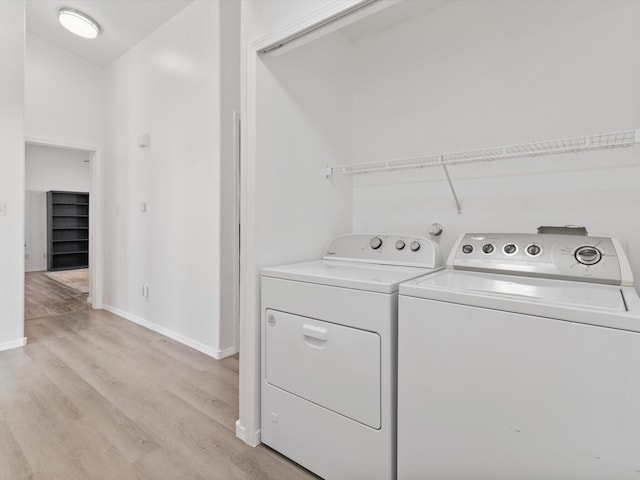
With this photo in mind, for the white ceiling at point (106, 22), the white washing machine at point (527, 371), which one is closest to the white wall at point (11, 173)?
the white ceiling at point (106, 22)

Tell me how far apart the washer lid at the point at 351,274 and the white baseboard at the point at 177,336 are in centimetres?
141

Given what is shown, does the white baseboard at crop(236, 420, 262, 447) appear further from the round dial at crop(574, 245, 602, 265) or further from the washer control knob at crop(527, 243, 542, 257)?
the round dial at crop(574, 245, 602, 265)

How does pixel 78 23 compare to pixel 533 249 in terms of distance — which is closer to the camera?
pixel 533 249

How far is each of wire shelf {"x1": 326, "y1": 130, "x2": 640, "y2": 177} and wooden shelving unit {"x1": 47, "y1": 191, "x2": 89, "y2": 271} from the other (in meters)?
7.92

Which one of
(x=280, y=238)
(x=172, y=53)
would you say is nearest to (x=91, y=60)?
(x=172, y=53)

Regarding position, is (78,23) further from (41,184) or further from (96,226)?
(41,184)

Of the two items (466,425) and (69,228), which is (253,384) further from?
(69,228)

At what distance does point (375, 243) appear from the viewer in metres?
1.78

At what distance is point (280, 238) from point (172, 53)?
2434mm

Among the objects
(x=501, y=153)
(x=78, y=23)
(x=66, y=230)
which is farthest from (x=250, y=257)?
(x=66, y=230)

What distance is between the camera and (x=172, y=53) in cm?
303

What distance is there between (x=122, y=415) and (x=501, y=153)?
2.41 metres

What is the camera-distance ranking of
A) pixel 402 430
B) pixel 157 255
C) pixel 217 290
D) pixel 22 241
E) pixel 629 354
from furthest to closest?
pixel 157 255 < pixel 22 241 < pixel 217 290 < pixel 402 430 < pixel 629 354

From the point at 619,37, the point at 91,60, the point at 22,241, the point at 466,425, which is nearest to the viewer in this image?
the point at 466,425
